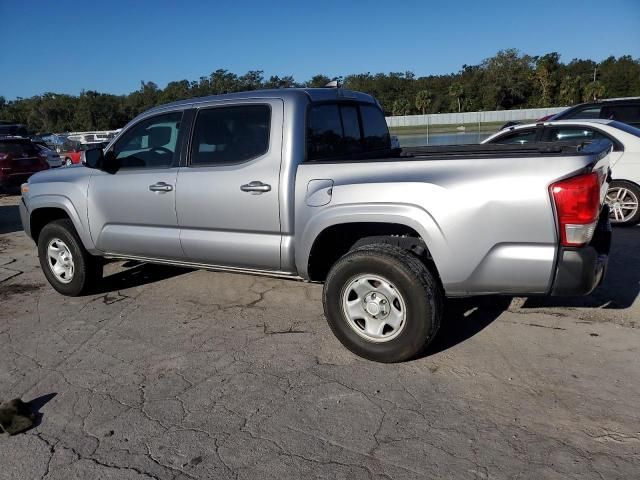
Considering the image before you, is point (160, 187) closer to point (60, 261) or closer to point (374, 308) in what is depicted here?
point (60, 261)

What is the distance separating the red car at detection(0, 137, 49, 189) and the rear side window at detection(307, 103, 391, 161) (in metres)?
11.5

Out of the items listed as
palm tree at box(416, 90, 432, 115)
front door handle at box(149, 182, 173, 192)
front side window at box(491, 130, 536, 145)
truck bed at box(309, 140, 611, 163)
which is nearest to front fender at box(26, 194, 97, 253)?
front door handle at box(149, 182, 173, 192)

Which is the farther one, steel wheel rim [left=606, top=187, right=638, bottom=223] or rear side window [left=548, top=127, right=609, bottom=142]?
rear side window [left=548, top=127, right=609, bottom=142]

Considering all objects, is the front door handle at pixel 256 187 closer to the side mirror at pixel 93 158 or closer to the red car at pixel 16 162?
the side mirror at pixel 93 158

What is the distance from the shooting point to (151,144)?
16.5ft

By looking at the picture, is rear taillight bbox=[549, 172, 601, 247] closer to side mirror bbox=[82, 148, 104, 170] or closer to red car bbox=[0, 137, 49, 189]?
side mirror bbox=[82, 148, 104, 170]

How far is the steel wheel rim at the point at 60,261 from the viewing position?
551 cm

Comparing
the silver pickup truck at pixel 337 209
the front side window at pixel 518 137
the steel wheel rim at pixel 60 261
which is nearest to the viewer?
the silver pickup truck at pixel 337 209

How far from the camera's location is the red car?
13.4 meters

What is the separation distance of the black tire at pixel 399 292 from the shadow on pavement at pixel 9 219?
8.66 meters

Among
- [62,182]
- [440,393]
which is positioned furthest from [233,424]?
[62,182]

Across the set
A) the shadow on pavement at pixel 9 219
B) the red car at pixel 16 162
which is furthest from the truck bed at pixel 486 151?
the red car at pixel 16 162

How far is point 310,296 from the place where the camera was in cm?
530

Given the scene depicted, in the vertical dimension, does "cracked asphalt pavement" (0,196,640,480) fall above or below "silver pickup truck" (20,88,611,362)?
below
